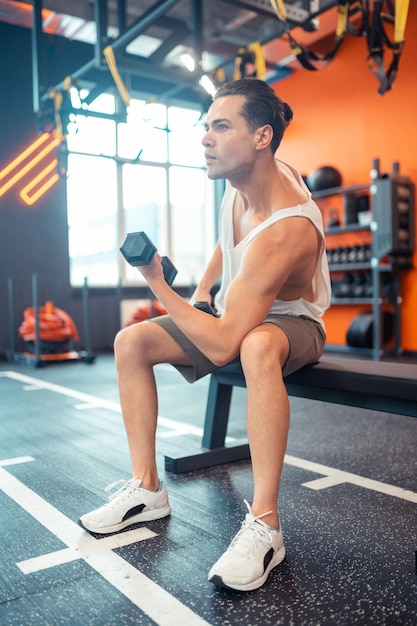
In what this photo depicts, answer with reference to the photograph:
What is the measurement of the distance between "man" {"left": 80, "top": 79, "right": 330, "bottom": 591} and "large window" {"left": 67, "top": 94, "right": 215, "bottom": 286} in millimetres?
4520

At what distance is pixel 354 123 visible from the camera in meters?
5.62

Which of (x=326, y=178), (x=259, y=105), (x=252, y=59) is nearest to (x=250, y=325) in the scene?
(x=259, y=105)

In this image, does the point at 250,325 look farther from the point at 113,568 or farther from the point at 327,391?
the point at 113,568

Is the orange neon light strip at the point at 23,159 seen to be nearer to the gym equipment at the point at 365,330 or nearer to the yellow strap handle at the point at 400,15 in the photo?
the gym equipment at the point at 365,330

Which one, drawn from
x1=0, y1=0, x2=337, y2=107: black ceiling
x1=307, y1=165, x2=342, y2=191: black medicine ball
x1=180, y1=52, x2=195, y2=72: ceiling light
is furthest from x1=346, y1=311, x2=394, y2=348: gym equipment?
x1=180, y1=52, x2=195, y2=72: ceiling light

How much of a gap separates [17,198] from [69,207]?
0.58 meters

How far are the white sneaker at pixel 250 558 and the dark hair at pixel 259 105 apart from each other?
943 mm

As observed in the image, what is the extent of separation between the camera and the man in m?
1.19

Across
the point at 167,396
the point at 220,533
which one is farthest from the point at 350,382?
the point at 167,396

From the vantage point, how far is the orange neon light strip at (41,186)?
5.83m

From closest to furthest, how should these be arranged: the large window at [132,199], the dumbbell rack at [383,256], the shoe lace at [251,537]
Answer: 1. the shoe lace at [251,537]
2. the dumbbell rack at [383,256]
3. the large window at [132,199]

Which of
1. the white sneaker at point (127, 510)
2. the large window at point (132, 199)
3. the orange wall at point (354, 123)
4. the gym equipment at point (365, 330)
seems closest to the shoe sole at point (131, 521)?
the white sneaker at point (127, 510)

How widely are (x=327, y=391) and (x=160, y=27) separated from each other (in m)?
4.37

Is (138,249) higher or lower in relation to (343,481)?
higher
